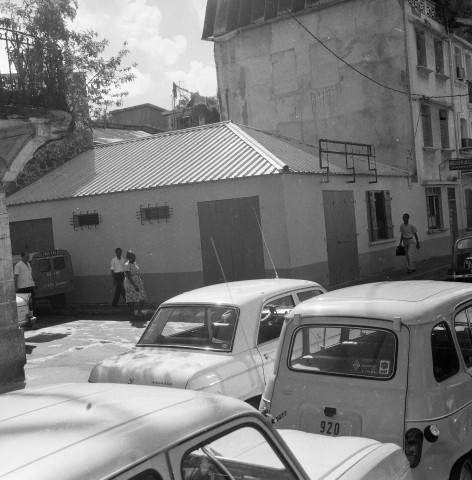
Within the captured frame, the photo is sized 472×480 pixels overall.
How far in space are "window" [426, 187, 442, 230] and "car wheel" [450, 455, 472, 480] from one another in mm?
→ 21311

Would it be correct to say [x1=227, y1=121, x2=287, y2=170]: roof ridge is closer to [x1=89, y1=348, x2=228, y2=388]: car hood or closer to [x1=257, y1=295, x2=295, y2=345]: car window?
[x1=257, y1=295, x2=295, y2=345]: car window

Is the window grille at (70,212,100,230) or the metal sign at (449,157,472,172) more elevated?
the metal sign at (449,157,472,172)

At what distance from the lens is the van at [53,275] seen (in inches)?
647

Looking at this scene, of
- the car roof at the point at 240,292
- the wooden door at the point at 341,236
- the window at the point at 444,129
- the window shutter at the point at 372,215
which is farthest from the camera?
the window at the point at 444,129

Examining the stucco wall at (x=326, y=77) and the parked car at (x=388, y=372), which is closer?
the parked car at (x=388, y=372)

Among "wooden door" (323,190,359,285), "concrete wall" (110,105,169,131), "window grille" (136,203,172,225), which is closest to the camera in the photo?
"window grille" (136,203,172,225)

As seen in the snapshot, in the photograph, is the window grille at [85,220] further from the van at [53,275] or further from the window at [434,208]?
the window at [434,208]

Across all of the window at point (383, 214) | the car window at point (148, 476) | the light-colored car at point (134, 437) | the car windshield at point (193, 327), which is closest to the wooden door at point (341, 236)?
the window at point (383, 214)

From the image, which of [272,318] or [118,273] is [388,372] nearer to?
[272,318]

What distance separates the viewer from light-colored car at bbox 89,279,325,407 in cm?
596

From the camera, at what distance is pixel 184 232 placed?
55.3 feet

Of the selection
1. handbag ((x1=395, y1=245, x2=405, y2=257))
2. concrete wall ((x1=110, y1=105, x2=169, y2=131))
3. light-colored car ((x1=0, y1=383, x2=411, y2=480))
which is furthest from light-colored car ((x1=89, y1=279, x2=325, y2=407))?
concrete wall ((x1=110, y1=105, x2=169, y2=131))

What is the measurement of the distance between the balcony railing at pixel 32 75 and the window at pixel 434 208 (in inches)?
709

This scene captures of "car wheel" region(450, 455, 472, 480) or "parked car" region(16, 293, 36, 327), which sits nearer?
"car wheel" region(450, 455, 472, 480)
